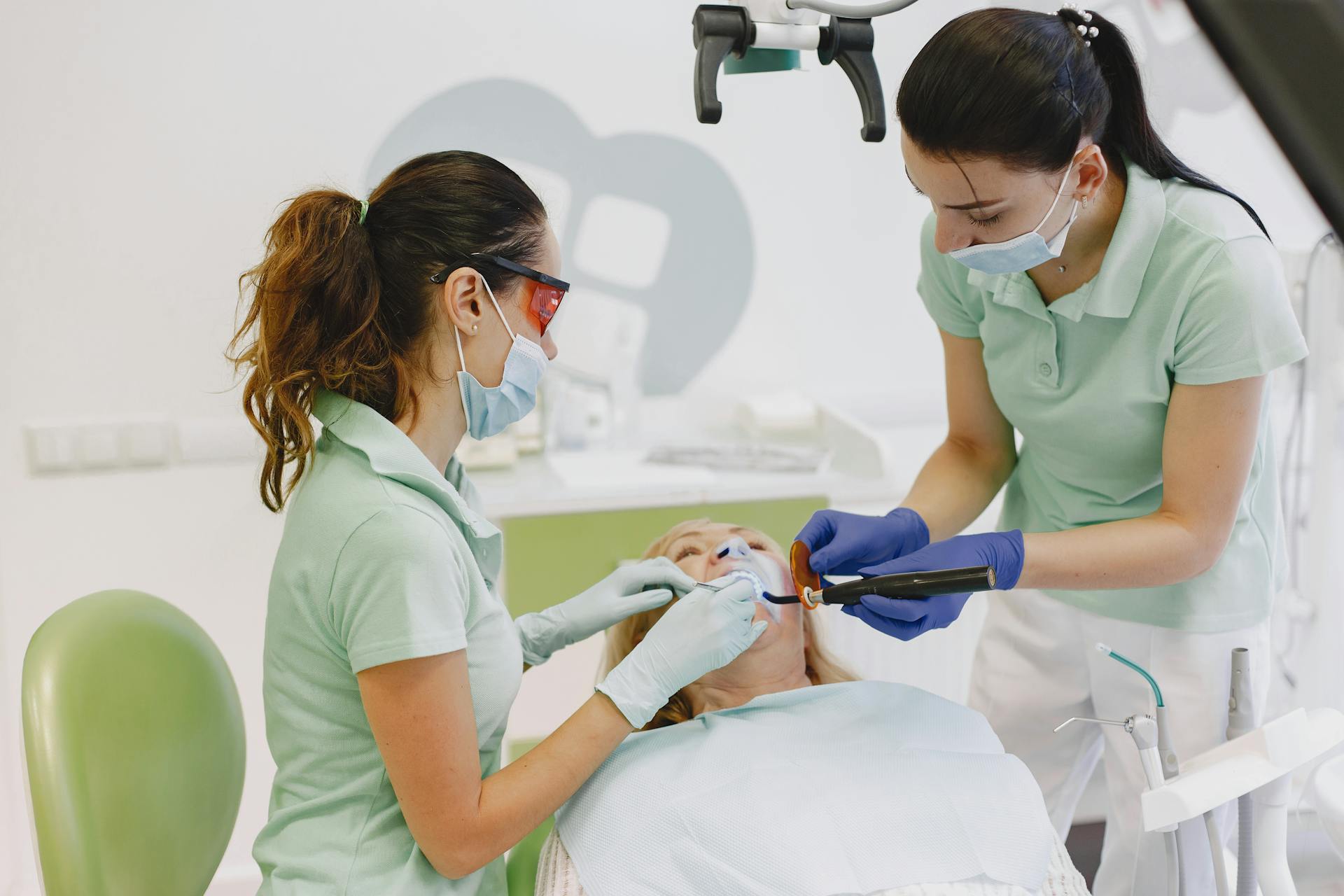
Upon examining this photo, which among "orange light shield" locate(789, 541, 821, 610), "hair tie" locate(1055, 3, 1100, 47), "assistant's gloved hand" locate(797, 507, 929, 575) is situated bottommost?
"orange light shield" locate(789, 541, 821, 610)

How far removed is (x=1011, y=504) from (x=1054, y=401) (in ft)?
0.90

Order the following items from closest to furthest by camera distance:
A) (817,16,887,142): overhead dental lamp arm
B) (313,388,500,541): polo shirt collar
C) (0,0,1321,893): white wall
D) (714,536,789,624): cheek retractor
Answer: (817,16,887,142): overhead dental lamp arm → (313,388,500,541): polo shirt collar → (714,536,789,624): cheek retractor → (0,0,1321,893): white wall

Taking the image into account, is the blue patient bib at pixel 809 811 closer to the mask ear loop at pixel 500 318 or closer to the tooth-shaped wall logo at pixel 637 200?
the mask ear loop at pixel 500 318

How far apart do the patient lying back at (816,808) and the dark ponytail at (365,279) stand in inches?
20.6

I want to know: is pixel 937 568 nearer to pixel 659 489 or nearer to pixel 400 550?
pixel 400 550

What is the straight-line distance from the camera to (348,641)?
1.01 m

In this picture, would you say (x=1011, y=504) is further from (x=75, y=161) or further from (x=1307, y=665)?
(x=75, y=161)

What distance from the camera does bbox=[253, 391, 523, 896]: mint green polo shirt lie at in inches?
39.4

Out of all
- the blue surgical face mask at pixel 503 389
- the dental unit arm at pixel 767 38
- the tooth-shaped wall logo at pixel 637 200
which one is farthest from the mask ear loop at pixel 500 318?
the tooth-shaped wall logo at pixel 637 200

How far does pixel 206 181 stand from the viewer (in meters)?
2.30

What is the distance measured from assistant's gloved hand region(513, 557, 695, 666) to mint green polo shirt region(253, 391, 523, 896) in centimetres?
25

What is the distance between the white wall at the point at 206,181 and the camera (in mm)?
2232

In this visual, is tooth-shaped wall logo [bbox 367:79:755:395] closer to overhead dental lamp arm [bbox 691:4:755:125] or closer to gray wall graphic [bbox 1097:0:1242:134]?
gray wall graphic [bbox 1097:0:1242:134]

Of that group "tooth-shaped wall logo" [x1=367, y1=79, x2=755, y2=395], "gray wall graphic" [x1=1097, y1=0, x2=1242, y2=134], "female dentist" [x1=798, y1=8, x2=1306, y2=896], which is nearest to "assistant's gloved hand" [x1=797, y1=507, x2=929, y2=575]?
"female dentist" [x1=798, y1=8, x2=1306, y2=896]
